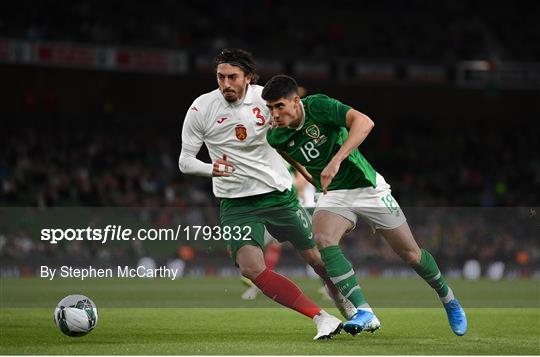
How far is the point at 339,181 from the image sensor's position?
793 cm

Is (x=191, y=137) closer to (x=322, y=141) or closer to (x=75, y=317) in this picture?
(x=322, y=141)

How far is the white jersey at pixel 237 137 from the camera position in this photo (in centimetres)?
795

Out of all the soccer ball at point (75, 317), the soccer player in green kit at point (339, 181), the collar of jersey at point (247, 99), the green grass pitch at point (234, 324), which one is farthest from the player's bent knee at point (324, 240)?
the soccer ball at point (75, 317)

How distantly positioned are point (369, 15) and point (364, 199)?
73.9 feet

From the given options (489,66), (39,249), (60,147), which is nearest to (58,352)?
(39,249)

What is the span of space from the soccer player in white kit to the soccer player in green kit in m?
0.25

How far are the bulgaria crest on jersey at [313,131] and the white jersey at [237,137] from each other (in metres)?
0.49

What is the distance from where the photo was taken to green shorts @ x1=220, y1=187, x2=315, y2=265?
7891mm

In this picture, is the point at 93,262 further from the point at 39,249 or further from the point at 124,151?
the point at 124,151

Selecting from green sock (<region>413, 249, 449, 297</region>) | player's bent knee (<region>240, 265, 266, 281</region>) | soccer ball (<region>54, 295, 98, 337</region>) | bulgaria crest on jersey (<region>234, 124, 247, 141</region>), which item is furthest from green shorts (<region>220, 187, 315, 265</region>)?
soccer ball (<region>54, 295, 98, 337</region>)

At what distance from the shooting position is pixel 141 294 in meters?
13.6

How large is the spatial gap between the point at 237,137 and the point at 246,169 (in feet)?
0.85

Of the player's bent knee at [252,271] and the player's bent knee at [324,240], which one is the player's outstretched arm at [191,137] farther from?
the player's bent knee at [324,240]

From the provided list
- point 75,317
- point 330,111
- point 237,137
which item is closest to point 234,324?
point 75,317
